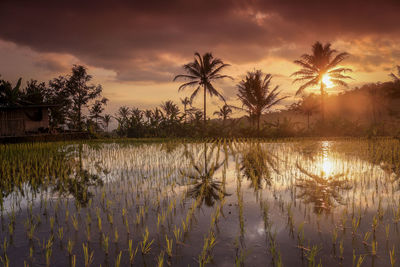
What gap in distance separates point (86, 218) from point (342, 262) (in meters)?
2.89

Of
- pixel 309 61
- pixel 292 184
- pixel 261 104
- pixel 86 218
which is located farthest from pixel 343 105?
pixel 86 218

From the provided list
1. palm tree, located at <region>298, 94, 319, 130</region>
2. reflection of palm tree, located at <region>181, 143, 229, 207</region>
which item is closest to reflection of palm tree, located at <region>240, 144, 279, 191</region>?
reflection of palm tree, located at <region>181, 143, 229, 207</region>

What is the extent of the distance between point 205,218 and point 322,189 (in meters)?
2.39

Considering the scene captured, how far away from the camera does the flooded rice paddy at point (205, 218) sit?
2.52 meters

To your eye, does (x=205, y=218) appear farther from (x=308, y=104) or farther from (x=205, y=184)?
(x=308, y=104)

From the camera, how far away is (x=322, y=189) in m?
4.80

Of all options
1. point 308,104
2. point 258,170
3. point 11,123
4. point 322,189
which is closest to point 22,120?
point 11,123

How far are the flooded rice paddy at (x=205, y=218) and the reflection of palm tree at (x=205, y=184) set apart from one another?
21 millimetres

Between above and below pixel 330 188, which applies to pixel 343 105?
above

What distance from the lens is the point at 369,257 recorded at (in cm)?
245

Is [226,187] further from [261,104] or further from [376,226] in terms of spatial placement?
[261,104]

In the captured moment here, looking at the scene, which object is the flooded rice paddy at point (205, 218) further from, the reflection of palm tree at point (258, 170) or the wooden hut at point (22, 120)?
the wooden hut at point (22, 120)

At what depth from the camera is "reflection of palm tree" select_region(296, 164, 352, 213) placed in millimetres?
3986

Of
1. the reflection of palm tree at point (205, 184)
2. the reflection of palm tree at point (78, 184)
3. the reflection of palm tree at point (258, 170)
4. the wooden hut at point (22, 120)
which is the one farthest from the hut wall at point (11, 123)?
the reflection of palm tree at point (258, 170)
